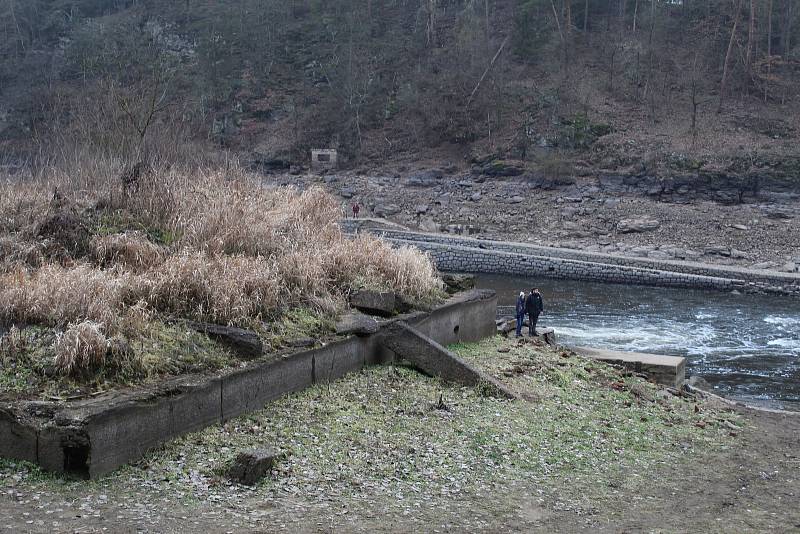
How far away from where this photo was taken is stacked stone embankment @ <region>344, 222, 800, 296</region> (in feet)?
98.1

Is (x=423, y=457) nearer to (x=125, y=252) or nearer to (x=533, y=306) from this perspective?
(x=125, y=252)

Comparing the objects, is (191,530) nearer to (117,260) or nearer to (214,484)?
(214,484)

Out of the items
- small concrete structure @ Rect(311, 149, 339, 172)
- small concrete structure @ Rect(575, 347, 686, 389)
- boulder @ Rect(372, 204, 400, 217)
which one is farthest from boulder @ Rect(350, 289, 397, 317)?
small concrete structure @ Rect(311, 149, 339, 172)

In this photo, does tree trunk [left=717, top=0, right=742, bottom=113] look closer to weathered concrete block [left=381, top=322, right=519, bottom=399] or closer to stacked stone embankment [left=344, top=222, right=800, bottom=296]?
stacked stone embankment [left=344, top=222, right=800, bottom=296]

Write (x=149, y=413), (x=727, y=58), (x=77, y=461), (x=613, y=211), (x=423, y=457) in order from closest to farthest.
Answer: (x=77, y=461) → (x=149, y=413) → (x=423, y=457) → (x=613, y=211) → (x=727, y=58)

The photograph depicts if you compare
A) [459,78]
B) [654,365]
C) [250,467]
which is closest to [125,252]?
[250,467]

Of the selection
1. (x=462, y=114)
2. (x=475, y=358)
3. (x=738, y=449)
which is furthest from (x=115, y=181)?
(x=462, y=114)

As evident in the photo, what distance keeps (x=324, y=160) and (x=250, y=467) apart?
46.4 meters

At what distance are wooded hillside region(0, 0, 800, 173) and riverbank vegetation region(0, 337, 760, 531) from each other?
33423mm

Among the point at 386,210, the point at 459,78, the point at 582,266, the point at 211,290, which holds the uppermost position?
the point at 459,78

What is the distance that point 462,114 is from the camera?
54.0 m

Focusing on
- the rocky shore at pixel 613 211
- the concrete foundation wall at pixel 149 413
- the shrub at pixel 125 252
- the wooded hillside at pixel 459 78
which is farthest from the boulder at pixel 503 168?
the concrete foundation wall at pixel 149 413

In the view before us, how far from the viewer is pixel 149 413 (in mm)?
7906

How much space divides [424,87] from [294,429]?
50.5 meters
